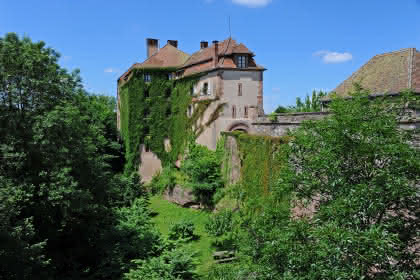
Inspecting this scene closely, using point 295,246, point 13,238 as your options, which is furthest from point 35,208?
point 295,246

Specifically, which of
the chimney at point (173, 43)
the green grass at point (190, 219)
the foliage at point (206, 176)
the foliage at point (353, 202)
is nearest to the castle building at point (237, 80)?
the foliage at point (206, 176)

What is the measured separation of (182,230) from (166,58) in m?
20.9

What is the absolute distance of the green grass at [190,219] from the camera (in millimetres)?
21334

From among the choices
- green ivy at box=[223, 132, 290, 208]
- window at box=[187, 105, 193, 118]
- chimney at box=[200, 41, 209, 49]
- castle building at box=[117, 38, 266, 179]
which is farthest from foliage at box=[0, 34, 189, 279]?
chimney at box=[200, 41, 209, 49]

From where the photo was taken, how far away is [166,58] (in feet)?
130

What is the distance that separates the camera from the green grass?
21.3 m

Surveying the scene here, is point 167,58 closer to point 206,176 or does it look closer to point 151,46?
point 151,46

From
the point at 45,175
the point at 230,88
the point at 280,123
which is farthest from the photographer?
the point at 230,88

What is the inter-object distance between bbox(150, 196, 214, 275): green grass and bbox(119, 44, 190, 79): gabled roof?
1347 cm

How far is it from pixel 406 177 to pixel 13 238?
511 inches

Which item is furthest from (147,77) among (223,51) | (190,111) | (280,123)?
(280,123)

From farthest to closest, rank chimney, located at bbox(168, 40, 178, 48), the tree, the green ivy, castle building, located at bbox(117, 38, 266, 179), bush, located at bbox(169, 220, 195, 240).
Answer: chimney, located at bbox(168, 40, 178, 48)
castle building, located at bbox(117, 38, 266, 179)
bush, located at bbox(169, 220, 195, 240)
the green ivy
the tree

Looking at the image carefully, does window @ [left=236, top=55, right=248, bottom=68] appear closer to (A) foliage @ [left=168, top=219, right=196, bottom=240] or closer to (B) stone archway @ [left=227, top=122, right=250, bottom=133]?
(B) stone archway @ [left=227, top=122, right=250, bottom=133]

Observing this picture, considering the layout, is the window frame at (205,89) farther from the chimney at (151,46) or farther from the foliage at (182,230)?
the foliage at (182,230)
